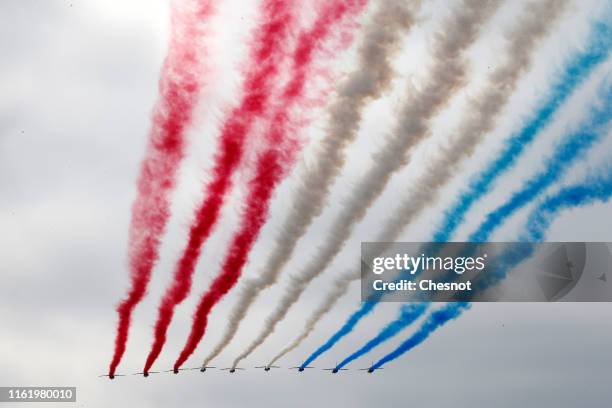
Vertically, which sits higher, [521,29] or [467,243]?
[521,29]

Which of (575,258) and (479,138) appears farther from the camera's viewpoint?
(575,258)

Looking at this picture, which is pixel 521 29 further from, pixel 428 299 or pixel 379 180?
pixel 428 299

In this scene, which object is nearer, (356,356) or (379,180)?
(379,180)

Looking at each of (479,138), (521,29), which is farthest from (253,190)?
(521,29)

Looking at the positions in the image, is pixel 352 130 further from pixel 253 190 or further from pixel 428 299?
pixel 428 299

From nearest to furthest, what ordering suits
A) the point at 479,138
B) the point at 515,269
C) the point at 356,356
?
the point at 479,138
the point at 515,269
the point at 356,356

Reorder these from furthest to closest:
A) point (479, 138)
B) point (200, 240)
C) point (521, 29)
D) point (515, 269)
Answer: point (515, 269) → point (200, 240) → point (479, 138) → point (521, 29)

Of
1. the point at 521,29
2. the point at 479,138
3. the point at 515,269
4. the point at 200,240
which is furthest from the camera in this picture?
the point at 515,269

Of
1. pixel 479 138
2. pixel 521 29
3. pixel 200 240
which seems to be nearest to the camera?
pixel 521 29

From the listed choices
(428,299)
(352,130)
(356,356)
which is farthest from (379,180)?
(356,356)
